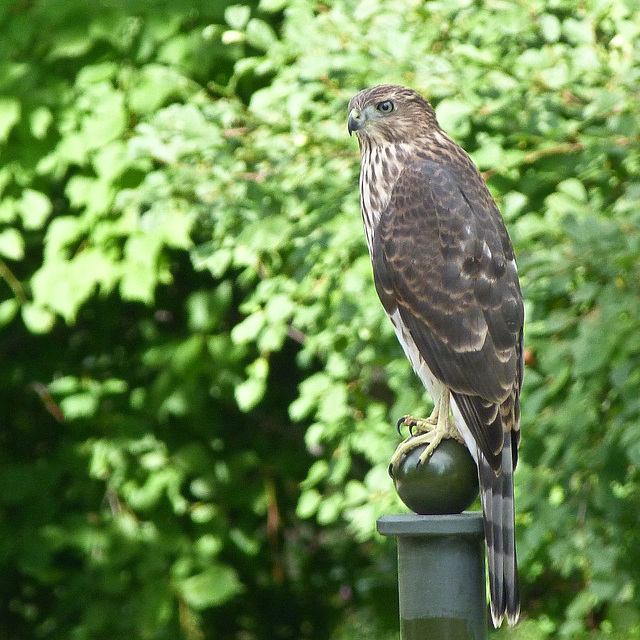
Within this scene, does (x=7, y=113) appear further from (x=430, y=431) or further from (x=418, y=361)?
(x=430, y=431)

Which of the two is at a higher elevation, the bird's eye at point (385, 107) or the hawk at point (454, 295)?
the bird's eye at point (385, 107)

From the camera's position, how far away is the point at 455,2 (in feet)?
10.3

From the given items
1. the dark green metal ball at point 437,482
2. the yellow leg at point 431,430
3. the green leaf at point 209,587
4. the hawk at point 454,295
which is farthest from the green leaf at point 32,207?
the dark green metal ball at point 437,482

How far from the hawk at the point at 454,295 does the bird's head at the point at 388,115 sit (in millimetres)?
147

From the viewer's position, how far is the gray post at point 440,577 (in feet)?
5.88

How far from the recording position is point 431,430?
2.34 m

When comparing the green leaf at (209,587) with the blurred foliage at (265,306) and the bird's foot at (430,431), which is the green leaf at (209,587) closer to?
the blurred foliage at (265,306)

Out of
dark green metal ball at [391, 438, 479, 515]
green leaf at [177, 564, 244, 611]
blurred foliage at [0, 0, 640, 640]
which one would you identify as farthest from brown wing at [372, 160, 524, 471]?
green leaf at [177, 564, 244, 611]

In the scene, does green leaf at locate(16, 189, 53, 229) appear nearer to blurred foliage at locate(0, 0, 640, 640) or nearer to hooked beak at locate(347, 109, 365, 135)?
blurred foliage at locate(0, 0, 640, 640)

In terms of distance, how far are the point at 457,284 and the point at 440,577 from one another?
0.73 m

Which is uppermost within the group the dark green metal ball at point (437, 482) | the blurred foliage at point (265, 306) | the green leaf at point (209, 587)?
the dark green metal ball at point (437, 482)

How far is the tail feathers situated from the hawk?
5cm

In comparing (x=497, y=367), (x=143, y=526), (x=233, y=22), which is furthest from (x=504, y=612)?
(x=143, y=526)

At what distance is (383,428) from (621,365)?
3.48 feet
